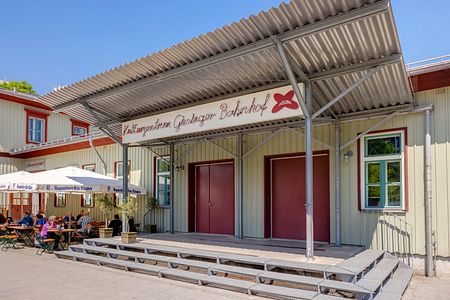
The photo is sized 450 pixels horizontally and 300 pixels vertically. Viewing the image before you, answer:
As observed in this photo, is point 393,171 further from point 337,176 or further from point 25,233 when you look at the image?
point 25,233

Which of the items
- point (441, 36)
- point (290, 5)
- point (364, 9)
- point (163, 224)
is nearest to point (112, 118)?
point (163, 224)

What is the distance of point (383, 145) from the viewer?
8438mm

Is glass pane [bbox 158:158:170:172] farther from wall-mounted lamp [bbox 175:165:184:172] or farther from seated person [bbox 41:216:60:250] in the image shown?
seated person [bbox 41:216:60:250]

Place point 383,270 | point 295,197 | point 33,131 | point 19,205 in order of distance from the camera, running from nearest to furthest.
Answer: point 383,270 → point 295,197 → point 19,205 → point 33,131

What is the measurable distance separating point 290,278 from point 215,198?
5.59 m

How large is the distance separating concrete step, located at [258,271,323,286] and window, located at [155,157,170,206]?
6593mm

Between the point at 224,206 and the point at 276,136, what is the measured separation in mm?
2727

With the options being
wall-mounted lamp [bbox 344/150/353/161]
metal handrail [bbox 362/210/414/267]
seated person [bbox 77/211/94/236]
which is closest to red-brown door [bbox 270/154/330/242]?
wall-mounted lamp [bbox 344/150/353/161]

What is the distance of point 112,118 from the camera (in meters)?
10.9

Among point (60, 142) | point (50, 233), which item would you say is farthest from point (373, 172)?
point (60, 142)

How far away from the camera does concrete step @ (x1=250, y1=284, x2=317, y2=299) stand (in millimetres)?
5709

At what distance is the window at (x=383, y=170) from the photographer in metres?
8.12

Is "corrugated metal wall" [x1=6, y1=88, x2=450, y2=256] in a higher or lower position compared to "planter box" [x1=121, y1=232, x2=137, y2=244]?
higher

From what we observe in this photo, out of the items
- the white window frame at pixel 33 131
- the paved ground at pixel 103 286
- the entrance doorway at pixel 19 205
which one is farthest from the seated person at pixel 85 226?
the white window frame at pixel 33 131
